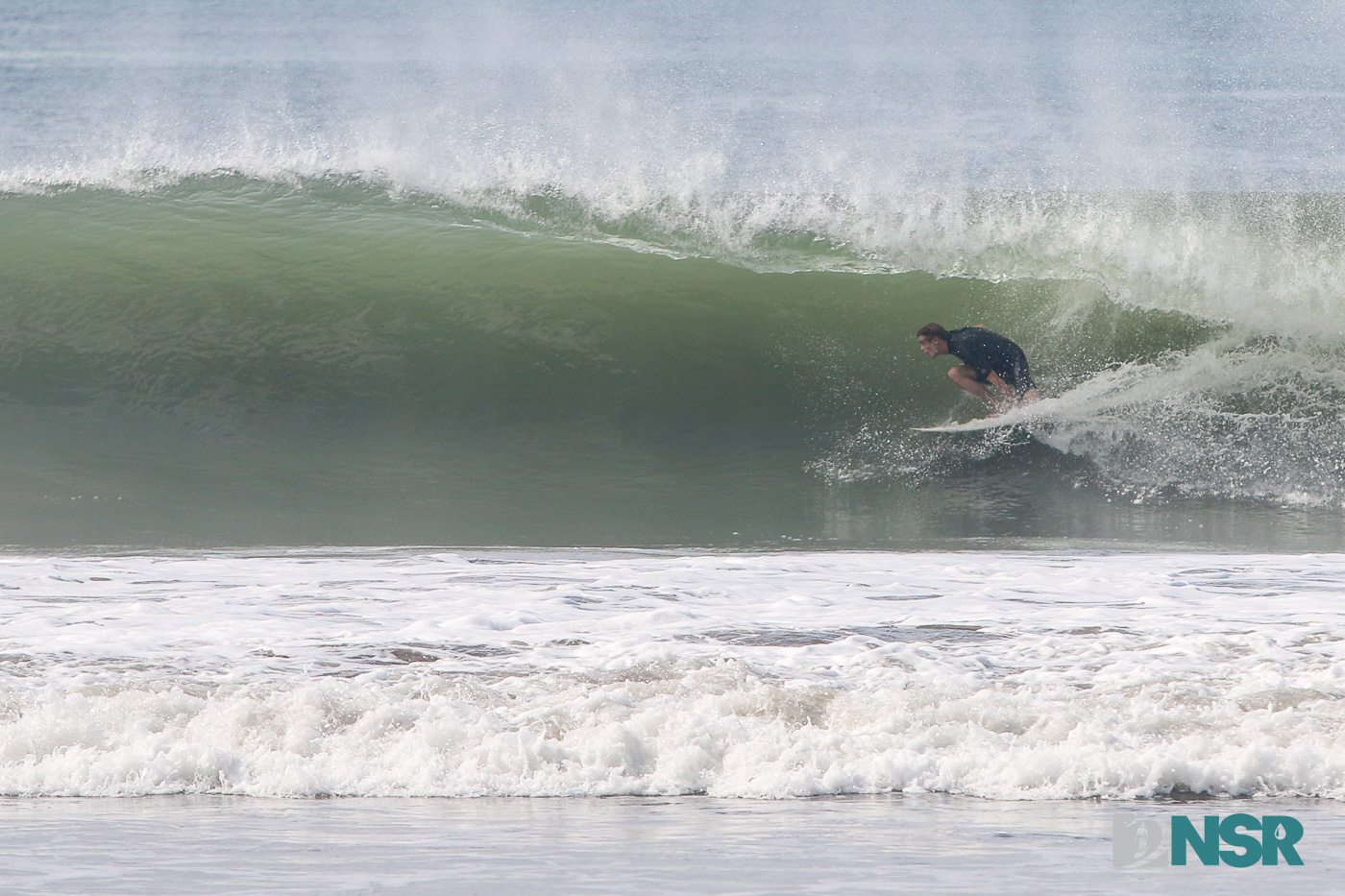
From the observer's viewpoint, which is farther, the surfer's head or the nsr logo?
the surfer's head

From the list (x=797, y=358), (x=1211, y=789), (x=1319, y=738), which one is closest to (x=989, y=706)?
(x=1211, y=789)

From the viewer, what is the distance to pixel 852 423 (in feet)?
25.4

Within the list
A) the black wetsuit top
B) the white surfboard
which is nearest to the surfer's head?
the black wetsuit top

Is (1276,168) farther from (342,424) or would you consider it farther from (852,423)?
(342,424)

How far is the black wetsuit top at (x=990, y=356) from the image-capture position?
7.28 metres

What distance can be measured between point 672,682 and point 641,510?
10.4 ft

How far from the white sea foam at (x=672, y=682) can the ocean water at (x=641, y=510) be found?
0.05 ft

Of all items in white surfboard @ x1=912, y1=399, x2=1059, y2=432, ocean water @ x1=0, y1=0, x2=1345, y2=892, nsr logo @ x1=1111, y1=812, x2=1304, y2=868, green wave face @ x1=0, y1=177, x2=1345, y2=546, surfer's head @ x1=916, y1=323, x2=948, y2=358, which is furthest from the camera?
white surfboard @ x1=912, y1=399, x2=1059, y2=432

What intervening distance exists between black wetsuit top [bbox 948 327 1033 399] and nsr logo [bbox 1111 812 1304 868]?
485 cm

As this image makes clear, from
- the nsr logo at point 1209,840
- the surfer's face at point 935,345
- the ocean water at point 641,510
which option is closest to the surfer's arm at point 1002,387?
the ocean water at point 641,510

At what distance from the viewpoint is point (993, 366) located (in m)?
7.29

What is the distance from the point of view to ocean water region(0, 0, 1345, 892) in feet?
9.57

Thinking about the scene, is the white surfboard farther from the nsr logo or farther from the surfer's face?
the nsr logo

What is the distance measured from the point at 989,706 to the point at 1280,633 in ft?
4.14
